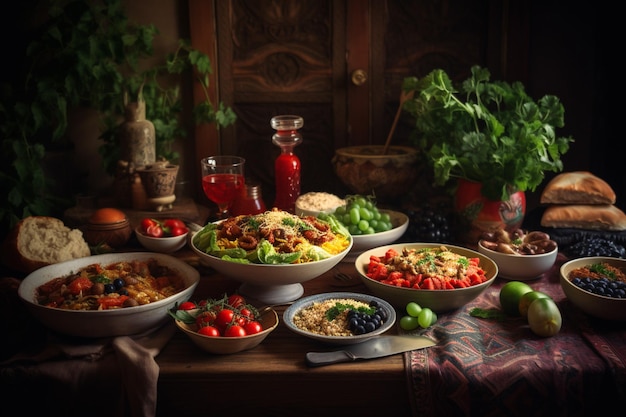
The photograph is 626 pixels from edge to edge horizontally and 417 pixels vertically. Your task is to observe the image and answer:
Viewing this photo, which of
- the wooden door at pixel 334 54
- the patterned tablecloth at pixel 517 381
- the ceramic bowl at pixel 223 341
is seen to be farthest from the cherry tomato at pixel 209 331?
the wooden door at pixel 334 54

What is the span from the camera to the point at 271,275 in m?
2.24

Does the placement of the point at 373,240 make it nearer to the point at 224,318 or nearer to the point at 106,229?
the point at 224,318

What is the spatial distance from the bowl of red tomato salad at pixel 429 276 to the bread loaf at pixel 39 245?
46.2 inches

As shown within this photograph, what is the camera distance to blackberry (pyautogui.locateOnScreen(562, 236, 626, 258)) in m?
2.68

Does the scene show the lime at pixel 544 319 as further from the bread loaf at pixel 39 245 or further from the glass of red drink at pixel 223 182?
the bread loaf at pixel 39 245

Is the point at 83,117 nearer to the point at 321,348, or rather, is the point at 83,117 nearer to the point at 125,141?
the point at 125,141

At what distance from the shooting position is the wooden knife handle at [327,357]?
6.32 ft

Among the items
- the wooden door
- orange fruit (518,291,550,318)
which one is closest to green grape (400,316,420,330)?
orange fruit (518,291,550,318)

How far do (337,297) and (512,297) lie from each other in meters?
0.62

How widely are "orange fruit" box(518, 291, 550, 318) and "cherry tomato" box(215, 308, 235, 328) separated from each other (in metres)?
1.00

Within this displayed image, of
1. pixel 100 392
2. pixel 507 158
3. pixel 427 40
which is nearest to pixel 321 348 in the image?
pixel 100 392

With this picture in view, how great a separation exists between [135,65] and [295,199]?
1.11 meters

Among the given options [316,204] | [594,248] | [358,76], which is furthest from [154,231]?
[594,248]

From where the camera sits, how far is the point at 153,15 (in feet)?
11.3
